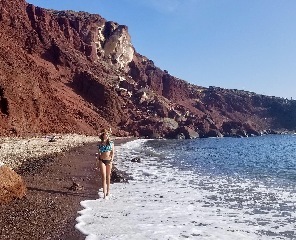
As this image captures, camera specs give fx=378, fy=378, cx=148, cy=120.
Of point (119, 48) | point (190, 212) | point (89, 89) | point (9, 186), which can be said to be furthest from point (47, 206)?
point (119, 48)

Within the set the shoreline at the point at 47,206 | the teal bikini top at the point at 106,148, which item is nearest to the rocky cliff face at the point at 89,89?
the shoreline at the point at 47,206

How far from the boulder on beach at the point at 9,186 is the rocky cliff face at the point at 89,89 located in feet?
81.8

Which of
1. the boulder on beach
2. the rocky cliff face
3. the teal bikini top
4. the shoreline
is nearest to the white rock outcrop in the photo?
the rocky cliff face

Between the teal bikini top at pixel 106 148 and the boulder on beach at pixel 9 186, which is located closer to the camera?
the boulder on beach at pixel 9 186

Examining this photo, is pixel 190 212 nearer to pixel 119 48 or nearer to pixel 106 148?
pixel 106 148

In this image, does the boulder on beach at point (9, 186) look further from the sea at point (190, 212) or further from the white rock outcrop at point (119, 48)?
the white rock outcrop at point (119, 48)

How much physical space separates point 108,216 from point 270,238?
3.85 meters

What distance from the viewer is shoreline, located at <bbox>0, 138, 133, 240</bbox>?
7.62 m

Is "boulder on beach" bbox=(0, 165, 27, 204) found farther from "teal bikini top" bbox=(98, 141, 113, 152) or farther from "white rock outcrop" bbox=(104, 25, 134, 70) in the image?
"white rock outcrop" bbox=(104, 25, 134, 70)

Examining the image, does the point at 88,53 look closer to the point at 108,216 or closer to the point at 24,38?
the point at 24,38

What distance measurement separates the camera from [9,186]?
952cm

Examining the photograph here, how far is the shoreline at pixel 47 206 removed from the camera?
7.62m

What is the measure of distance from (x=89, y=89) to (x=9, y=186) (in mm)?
76642

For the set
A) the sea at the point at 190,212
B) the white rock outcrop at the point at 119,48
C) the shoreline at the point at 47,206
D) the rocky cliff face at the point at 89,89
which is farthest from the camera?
the white rock outcrop at the point at 119,48
